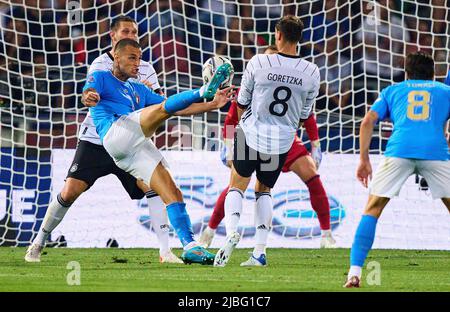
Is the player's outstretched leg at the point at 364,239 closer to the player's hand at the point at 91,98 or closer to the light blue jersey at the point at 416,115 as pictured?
the light blue jersey at the point at 416,115

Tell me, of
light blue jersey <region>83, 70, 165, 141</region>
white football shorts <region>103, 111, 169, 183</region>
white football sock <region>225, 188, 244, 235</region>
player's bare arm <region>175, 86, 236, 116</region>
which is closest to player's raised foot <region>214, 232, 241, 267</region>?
white football sock <region>225, 188, 244, 235</region>

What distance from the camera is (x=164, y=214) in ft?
31.4

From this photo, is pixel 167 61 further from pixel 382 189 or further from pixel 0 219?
pixel 382 189

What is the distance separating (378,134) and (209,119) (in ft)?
7.04

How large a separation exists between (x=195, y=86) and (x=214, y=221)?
10.8 ft

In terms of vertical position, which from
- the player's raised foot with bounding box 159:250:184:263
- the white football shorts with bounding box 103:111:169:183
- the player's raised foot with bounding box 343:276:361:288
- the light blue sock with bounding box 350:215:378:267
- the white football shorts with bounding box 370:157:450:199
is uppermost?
the white football shorts with bounding box 103:111:169:183

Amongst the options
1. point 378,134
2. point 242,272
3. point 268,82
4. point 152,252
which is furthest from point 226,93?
point 378,134

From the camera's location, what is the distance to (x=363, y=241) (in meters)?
7.02

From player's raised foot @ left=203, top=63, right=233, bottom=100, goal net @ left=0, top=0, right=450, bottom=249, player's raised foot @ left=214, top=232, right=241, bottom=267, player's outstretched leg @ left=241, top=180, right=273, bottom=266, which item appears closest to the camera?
player's raised foot @ left=203, top=63, right=233, bottom=100

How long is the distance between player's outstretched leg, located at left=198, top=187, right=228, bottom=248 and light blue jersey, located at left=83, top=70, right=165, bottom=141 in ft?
7.59

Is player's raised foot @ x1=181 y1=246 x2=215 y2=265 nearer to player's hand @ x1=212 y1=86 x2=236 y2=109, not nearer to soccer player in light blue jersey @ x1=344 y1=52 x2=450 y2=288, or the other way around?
player's hand @ x1=212 y1=86 x2=236 y2=109

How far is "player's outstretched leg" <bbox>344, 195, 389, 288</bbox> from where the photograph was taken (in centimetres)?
700

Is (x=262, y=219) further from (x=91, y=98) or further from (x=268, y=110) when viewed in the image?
(x=91, y=98)

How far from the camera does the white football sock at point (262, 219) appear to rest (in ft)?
29.2
